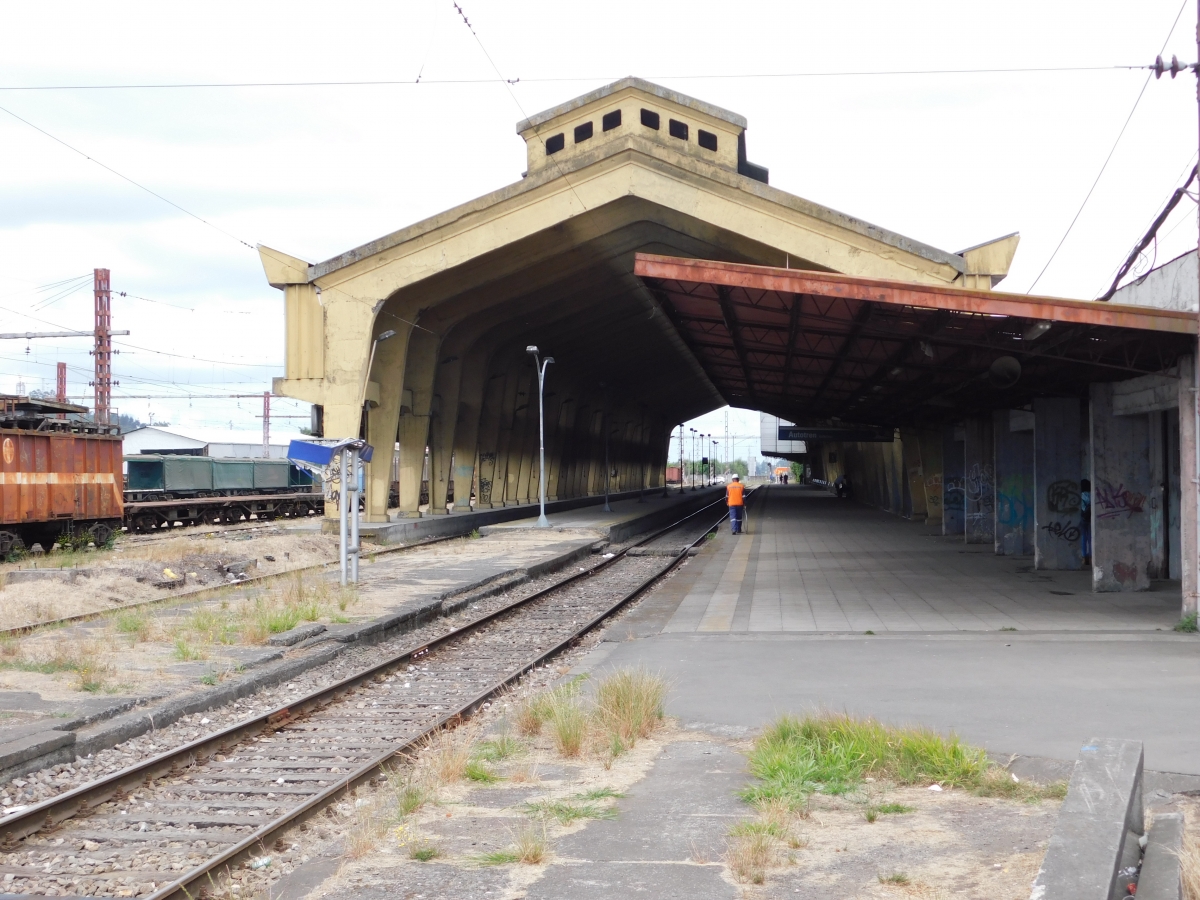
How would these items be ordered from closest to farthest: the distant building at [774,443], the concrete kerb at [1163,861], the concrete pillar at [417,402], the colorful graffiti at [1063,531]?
the concrete kerb at [1163,861] → the colorful graffiti at [1063,531] → the concrete pillar at [417,402] → the distant building at [774,443]

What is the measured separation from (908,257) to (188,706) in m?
21.2

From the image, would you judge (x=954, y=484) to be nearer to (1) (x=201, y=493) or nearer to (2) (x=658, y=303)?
(2) (x=658, y=303)

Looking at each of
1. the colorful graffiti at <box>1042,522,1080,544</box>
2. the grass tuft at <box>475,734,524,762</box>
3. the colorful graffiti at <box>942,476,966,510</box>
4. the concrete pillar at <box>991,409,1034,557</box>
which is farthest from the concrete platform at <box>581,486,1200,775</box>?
the colorful graffiti at <box>942,476,966,510</box>

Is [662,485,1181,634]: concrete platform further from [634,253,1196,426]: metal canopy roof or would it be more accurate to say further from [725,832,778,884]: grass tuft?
[725,832,778,884]: grass tuft

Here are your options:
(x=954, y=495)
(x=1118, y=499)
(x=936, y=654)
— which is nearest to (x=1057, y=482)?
(x=1118, y=499)

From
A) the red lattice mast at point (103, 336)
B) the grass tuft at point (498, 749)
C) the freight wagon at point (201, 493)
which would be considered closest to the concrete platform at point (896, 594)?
the grass tuft at point (498, 749)

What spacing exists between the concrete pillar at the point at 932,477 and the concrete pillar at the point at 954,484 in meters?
4.12

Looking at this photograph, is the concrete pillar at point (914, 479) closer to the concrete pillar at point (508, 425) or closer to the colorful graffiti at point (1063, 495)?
the concrete pillar at point (508, 425)

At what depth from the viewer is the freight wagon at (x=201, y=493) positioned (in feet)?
125

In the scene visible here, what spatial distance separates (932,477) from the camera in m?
35.2

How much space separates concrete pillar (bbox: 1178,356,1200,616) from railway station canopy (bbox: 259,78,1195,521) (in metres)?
0.46

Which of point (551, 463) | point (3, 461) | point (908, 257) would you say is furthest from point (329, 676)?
point (551, 463)

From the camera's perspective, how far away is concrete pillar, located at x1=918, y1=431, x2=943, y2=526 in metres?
34.4

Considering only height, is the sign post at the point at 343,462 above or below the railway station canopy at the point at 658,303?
below
